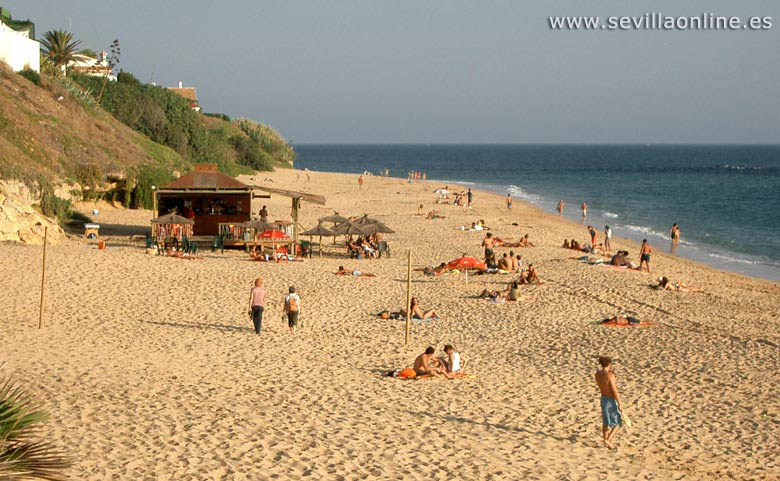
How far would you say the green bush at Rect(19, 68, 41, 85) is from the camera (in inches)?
1446

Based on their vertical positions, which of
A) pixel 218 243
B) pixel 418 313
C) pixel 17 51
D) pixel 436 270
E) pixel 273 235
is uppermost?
pixel 17 51

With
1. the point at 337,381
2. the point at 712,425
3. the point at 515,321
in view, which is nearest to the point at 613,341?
the point at 515,321

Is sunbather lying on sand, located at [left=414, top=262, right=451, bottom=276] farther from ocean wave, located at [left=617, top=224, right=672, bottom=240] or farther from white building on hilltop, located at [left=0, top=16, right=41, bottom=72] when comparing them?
white building on hilltop, located at [left=0, top=16, right=41, bottom=72]

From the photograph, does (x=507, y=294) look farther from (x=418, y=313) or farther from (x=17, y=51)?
(x=17, y=51)

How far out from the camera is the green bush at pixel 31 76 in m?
36.7

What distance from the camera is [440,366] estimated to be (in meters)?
12.4

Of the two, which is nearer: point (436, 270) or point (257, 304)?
point (257, 304)

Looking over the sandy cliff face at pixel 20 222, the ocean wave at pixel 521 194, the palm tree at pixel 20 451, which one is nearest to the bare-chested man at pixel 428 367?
the palm tree at pixel 20 451

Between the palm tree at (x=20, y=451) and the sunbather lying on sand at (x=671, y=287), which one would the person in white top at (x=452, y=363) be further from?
the sunbather lying on sand at (x=671, y=287)

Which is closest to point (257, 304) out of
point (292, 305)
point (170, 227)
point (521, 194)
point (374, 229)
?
point (292, 305)

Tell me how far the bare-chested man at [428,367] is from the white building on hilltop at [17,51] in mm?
31401

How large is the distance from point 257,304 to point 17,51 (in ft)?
96.5

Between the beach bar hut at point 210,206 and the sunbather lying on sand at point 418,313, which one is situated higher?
the beach bar hut at point 210,206

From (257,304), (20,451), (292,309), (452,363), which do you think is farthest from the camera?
(292,309)
